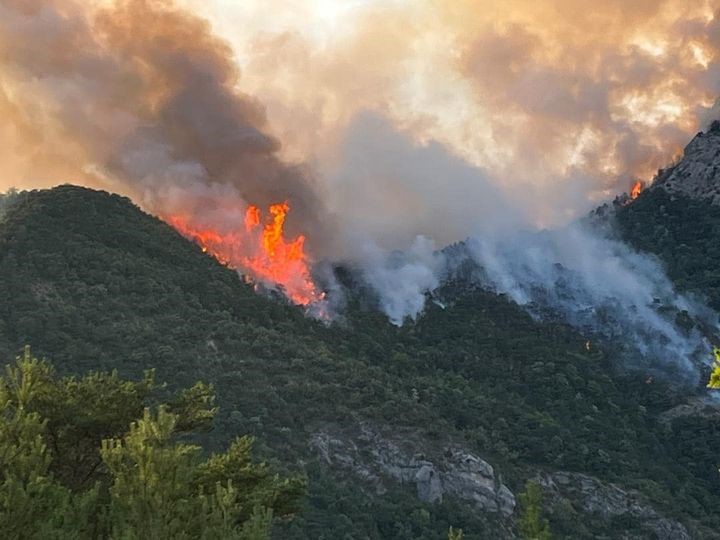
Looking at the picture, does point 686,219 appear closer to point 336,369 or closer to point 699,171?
point 699,171

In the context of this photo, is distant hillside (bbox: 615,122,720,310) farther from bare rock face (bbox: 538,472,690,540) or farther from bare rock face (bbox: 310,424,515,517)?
bare rock face (bbox: 310,424,515,517)

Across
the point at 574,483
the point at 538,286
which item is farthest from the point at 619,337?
the point at 574,483

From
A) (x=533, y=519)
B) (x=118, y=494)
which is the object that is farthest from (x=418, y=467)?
(x=118, y=494)

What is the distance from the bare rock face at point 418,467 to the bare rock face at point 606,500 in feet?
26.3

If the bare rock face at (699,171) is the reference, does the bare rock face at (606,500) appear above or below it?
below

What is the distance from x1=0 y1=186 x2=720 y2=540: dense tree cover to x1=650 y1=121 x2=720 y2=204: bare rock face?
5978cm

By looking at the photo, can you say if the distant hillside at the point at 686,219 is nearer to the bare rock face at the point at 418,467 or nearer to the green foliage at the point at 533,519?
the bare rock face at the point at 418,467

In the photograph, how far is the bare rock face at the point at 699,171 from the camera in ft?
592

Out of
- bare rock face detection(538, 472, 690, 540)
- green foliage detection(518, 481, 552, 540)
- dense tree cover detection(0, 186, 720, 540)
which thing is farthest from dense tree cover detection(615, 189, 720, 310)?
green foliage detection(518, 481, 552, 540)

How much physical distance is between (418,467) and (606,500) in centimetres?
2304

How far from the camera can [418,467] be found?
87000 mm

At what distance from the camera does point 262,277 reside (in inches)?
5802

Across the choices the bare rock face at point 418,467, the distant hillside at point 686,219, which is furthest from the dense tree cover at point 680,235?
the bare rock face at point 418,467

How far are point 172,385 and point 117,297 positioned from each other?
24.2 meters
